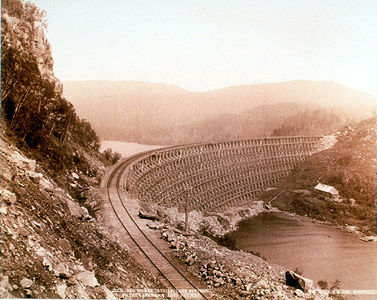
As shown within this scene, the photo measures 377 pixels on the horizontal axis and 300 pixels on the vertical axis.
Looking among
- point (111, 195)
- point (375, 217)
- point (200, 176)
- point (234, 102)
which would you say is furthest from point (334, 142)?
point (234, 102)

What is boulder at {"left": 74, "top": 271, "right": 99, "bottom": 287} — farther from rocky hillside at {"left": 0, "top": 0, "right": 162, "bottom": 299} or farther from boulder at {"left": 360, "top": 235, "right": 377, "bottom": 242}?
boulder at {"left": 360, "top": 235, "right": 377, "bottom": 242}

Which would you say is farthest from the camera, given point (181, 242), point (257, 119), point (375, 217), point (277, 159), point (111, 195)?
point (257, 119)

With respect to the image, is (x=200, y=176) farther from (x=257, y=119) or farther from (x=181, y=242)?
(x=257, y=119)

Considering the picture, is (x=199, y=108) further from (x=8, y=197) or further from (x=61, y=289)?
(x=61, y=289)

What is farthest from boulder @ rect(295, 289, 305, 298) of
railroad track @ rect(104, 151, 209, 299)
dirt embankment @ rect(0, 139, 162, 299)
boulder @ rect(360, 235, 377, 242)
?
boulder @ rect(360, 235, 377, 242)

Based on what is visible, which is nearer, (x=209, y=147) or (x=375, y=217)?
(x=375, y=217)

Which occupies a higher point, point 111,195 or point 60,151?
point 60,151
